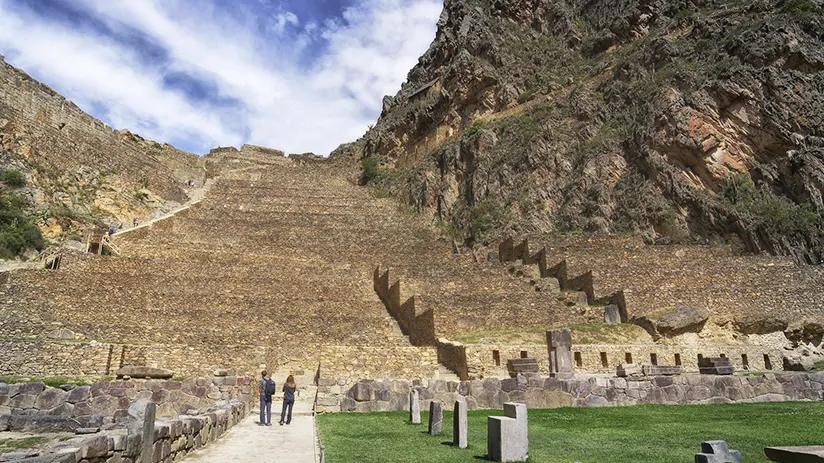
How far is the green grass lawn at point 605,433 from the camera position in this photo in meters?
7.20

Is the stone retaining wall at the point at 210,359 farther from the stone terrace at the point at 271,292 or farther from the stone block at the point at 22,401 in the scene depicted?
the stone block at the point at 22,401

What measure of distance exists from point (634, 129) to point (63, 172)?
37.3 metres

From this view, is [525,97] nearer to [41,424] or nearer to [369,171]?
[369,171]

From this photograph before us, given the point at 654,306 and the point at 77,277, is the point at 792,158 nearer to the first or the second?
the point at 654,306

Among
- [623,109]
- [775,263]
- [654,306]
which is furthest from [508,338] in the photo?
[623,109]

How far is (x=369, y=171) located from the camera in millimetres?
54062

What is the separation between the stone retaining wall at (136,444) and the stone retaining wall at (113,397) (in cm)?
170

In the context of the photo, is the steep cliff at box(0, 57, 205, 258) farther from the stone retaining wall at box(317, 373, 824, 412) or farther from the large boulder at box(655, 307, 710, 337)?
the large boulder at box(655, 307, 710, 337)

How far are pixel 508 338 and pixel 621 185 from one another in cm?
1910

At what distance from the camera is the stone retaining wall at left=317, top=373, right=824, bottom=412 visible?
45.3ft

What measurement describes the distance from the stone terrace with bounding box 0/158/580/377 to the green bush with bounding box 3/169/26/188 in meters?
6.01

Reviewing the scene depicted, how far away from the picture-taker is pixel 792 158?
29.2 meters

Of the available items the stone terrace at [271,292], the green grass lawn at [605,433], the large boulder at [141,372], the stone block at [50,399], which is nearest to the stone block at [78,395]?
the stone block at [50,399]

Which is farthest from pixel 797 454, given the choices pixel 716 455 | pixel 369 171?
pixel 369 171
